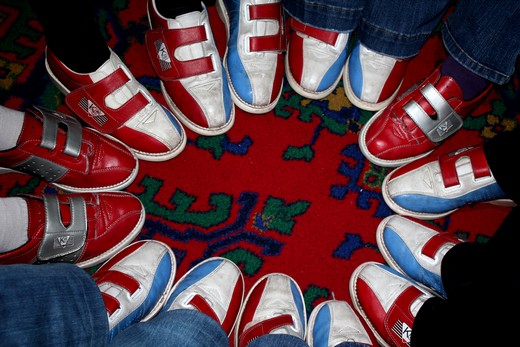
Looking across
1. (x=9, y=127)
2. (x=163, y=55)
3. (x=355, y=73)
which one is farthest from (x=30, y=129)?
(x=355, y=73)

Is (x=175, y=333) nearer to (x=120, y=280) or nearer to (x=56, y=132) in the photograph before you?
(x=120, y=280)

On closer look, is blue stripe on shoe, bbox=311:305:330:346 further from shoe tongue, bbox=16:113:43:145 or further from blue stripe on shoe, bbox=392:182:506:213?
shoe tongue, bbox=16:113:43:145

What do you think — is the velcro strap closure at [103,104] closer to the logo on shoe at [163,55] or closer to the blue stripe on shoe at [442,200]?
the logo on shoe at [163,55]

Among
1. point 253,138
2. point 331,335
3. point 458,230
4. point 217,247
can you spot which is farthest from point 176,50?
point 458,230

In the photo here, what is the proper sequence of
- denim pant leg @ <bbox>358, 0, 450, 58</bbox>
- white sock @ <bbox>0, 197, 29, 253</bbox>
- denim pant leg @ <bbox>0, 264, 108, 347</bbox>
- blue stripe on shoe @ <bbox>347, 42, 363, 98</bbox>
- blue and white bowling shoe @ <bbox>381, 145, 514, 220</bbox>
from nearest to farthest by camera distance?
denim pant leg @ <bbox>0, 264, 108, 347</bbox>, white sock @ <bbox>0, 197, 29, 253</bbox>, denim pant leg @ <bbox>358, 0, 450, 58</bbox>, blue and white bowling shoe @ <bbox>381, 145, 514, 220</bbox>, blue stripe on shoe @ <bbox>347, 42, 363, 98</bbox>

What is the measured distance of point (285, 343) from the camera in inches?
35.3

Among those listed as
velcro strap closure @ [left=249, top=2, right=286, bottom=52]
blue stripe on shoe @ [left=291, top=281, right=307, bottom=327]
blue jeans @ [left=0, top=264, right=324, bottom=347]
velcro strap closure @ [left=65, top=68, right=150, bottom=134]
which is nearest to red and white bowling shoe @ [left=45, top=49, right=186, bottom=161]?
velcro strap closure @ [left=65, top=68, right=150, bottom=134]

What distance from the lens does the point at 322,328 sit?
108 centimetres

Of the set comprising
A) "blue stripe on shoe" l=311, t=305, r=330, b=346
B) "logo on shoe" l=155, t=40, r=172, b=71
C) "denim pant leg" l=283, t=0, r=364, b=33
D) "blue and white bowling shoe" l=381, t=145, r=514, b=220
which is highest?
"denim pant leg" l=283, t=0, r=364, b=33

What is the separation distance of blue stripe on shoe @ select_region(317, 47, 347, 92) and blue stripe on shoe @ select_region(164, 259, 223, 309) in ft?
2.05

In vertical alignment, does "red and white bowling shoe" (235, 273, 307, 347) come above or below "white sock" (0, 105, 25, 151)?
below

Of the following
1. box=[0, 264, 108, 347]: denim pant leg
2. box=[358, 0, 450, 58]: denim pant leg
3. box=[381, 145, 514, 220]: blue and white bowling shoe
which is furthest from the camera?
box=[381, 145, 514, 220]: blue and white bowling shoe

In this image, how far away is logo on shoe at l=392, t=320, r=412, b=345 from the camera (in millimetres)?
994

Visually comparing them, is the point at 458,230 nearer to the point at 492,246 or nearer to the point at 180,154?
the point at 492,246
